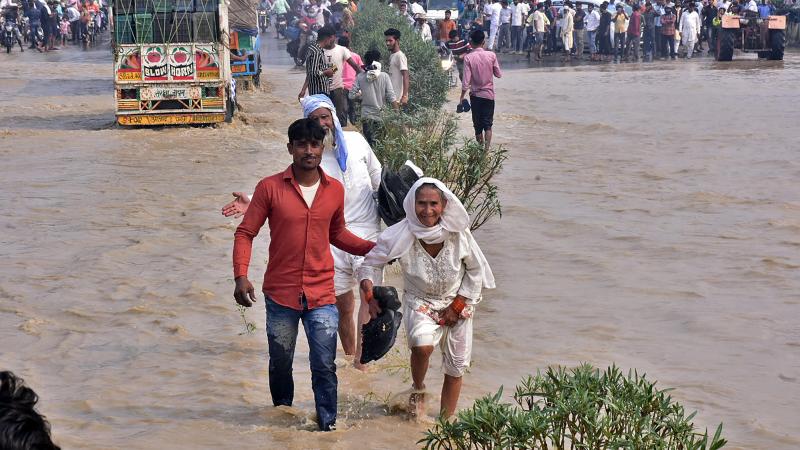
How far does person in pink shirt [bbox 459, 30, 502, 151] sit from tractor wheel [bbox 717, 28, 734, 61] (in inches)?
726

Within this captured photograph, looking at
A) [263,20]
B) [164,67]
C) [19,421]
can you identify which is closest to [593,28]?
[263,20]

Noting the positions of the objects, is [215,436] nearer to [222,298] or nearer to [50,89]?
[222,298]

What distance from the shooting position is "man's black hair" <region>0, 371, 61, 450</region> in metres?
1.94

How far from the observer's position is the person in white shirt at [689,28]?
33000 mm

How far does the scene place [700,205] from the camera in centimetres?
1205

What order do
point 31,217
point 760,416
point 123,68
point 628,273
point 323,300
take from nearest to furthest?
point 323,300 → point 760,416 → point 628,273 → point 31,217 → point 123,68

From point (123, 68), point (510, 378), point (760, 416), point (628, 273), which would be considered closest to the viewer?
point (760, 416)

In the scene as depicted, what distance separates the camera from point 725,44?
100 ft

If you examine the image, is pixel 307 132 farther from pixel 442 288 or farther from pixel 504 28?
pixel 504 28

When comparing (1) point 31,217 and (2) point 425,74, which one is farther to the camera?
(2) point 425,74

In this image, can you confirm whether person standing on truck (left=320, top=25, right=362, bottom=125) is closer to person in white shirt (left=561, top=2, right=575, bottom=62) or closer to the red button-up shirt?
the red button-up shirt

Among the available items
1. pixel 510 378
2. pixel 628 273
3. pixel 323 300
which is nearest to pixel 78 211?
pixel 628 273

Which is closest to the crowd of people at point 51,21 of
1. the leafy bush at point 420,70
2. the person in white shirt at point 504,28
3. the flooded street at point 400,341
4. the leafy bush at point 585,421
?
the person in white shirt at point 504,28

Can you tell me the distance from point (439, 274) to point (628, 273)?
4382 millimetres
